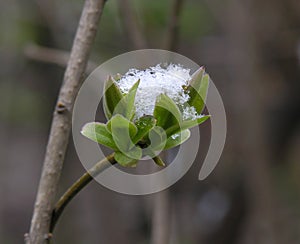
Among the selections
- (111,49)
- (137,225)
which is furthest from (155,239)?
→ (111,49)

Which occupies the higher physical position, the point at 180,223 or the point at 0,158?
the point at 0,158

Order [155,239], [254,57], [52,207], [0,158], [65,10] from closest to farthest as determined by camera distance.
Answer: [52,207], [155,239], [254,57], [65,10], [0,158]

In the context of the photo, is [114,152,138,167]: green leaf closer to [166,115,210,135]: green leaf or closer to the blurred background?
[166,115,210,135]: green leaf

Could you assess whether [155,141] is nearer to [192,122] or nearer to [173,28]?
[192,122]

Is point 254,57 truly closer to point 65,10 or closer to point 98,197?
point 65,10

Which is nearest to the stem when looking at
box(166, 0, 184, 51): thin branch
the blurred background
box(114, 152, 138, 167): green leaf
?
box(114, 152, 138, 167): green leaf

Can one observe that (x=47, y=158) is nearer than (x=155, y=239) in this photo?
Yes

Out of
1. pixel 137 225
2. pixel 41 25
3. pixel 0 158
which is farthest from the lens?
pixel 0 158
